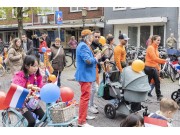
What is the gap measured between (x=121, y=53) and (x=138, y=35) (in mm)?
15128

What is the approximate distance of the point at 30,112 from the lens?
3.97m

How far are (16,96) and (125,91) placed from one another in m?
2.36

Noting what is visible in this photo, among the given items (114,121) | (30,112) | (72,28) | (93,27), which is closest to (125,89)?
(114,121)

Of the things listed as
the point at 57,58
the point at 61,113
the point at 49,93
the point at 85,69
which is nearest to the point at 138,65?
the point at 85,69

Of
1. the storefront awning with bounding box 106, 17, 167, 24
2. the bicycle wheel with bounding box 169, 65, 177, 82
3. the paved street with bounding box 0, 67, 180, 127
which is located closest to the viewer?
the paved street with bounding box 0, 67, 180, 127

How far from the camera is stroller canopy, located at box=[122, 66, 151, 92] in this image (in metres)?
5.30

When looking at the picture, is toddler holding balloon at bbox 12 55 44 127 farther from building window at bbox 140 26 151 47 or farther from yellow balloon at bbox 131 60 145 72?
building window at bbox 140 26 151 47

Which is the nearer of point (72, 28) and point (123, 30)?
point (123, 30)

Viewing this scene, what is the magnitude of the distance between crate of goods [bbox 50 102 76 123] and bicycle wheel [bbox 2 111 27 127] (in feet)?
1.23

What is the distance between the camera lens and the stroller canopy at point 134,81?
5.30 meters

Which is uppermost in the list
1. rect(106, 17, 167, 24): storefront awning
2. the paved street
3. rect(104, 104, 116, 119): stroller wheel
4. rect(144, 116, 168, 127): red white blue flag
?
rect(106, 17, 167, 24): storefront awning

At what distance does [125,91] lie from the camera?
5.46m

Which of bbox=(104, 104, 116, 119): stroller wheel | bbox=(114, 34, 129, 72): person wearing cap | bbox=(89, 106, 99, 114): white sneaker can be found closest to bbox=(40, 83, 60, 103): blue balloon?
bbox=(104, 104, 116, 119): stroller wheel

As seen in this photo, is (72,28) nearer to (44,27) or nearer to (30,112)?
(44,27)
